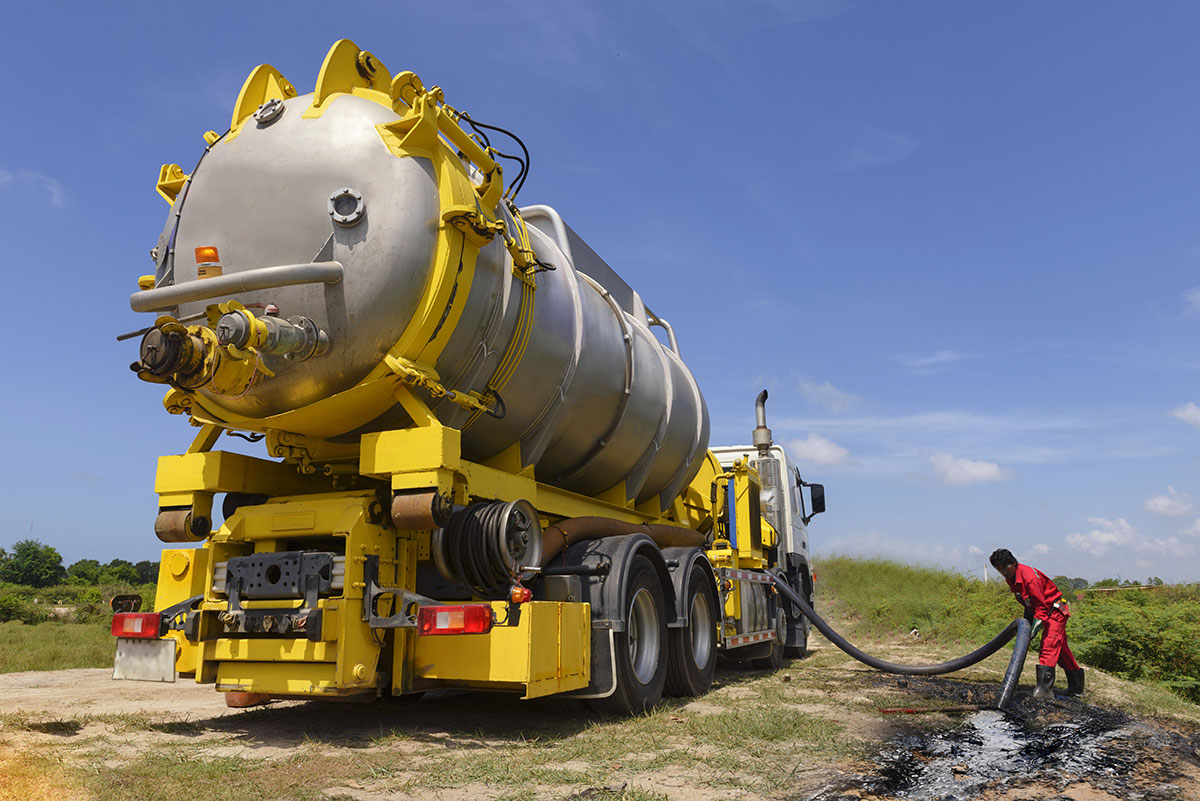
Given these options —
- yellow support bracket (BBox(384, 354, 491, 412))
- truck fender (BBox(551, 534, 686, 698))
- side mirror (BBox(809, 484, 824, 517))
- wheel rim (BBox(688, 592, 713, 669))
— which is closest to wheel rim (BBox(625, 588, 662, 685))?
truck fender (BBox(551, 534, 686, 698))

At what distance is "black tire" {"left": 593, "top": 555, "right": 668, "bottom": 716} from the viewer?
21.5 feet

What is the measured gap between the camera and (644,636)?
7297 mm

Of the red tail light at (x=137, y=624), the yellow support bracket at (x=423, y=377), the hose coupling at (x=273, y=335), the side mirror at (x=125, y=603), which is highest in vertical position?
the hose coupling at (x=273, y=335)

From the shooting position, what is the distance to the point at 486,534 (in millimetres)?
5609

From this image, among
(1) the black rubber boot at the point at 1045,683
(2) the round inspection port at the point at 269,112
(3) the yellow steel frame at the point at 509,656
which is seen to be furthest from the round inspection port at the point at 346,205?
(1) the black rubber boot at the point at 1045,683

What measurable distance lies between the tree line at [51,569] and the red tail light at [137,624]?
3478cm

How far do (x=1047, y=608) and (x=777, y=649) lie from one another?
15.7ft

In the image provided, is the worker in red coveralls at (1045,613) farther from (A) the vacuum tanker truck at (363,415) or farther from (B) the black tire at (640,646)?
(A) the vacuum tanker truck at (363,415)

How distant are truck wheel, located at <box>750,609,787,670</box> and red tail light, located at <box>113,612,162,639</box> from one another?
7968 millimetres

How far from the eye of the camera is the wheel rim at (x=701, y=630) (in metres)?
8.49

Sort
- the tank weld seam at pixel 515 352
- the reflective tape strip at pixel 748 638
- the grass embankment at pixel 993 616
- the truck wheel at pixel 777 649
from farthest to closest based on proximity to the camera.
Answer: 1. the truck wheel at pixel 777 649
2. the grass embankment at pixel 993 616
3. the reflective tape strip at pixel 748 638
4. the tank weld seam at pixel 515 352

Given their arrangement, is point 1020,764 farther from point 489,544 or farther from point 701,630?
point 701,630

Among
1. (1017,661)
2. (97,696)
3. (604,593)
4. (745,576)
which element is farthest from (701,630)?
(97,696)

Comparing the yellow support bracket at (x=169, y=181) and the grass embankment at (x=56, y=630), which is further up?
the yellow support bracket at (x=169, y=181)
